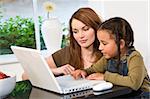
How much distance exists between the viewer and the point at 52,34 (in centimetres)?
281

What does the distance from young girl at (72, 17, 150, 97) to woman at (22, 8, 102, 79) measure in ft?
0.79

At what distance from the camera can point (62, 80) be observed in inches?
58.0

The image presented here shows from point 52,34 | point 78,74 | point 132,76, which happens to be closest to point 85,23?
point 78,74

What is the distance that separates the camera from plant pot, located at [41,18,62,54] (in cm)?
281

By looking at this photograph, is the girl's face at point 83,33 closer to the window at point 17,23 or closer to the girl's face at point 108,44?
the girl's face at point 108,44

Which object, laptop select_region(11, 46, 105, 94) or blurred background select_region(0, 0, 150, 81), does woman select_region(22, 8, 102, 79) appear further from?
blurred background select_region(0, 0, 150, 81)

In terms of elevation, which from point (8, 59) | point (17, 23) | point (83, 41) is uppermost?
point (17, 23)

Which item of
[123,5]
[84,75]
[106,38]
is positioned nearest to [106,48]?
[106,38]

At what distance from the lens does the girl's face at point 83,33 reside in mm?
1852

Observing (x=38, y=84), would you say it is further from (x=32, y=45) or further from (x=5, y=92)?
(x=32, y=45)

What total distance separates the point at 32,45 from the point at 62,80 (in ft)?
6.14

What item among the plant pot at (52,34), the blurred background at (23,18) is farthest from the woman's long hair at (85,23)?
the blurred background at (23,18)

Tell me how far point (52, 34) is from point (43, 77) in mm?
1478

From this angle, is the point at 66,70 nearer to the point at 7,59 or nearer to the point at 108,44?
the point at 108,44
